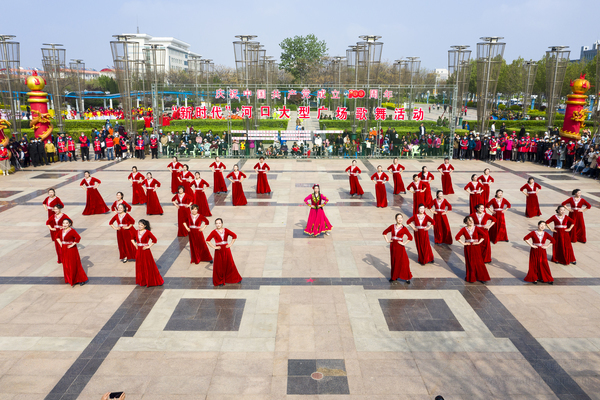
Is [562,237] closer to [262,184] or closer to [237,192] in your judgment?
[237,192]

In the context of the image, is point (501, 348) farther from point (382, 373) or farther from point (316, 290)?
point (316, 290)

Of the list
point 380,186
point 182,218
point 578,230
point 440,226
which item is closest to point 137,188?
point 182,218

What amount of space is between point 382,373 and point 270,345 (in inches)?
72.0

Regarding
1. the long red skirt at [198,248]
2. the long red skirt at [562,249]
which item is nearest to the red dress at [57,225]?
the long red skirt at [198,248]

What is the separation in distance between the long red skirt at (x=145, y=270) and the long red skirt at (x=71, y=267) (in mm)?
1228

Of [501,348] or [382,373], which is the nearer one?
[382,373]

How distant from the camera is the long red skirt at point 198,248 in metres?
10.1

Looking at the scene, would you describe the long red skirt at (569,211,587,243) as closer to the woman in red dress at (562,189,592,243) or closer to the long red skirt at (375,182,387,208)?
the woman in red dress at (562,189,592,243)

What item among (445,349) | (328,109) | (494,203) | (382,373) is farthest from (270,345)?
(328,109)

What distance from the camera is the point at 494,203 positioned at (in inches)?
453

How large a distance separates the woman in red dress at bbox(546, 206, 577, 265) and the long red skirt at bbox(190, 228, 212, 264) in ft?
26.2

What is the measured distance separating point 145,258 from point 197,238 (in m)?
1.43

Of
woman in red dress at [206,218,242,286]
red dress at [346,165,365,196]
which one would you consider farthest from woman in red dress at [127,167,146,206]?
red dress at [346,165,365,196]

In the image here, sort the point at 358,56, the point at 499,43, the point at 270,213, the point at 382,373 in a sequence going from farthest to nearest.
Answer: the point at 358,56
the point at 499,43
the point at 270,213
the point at 382,373
